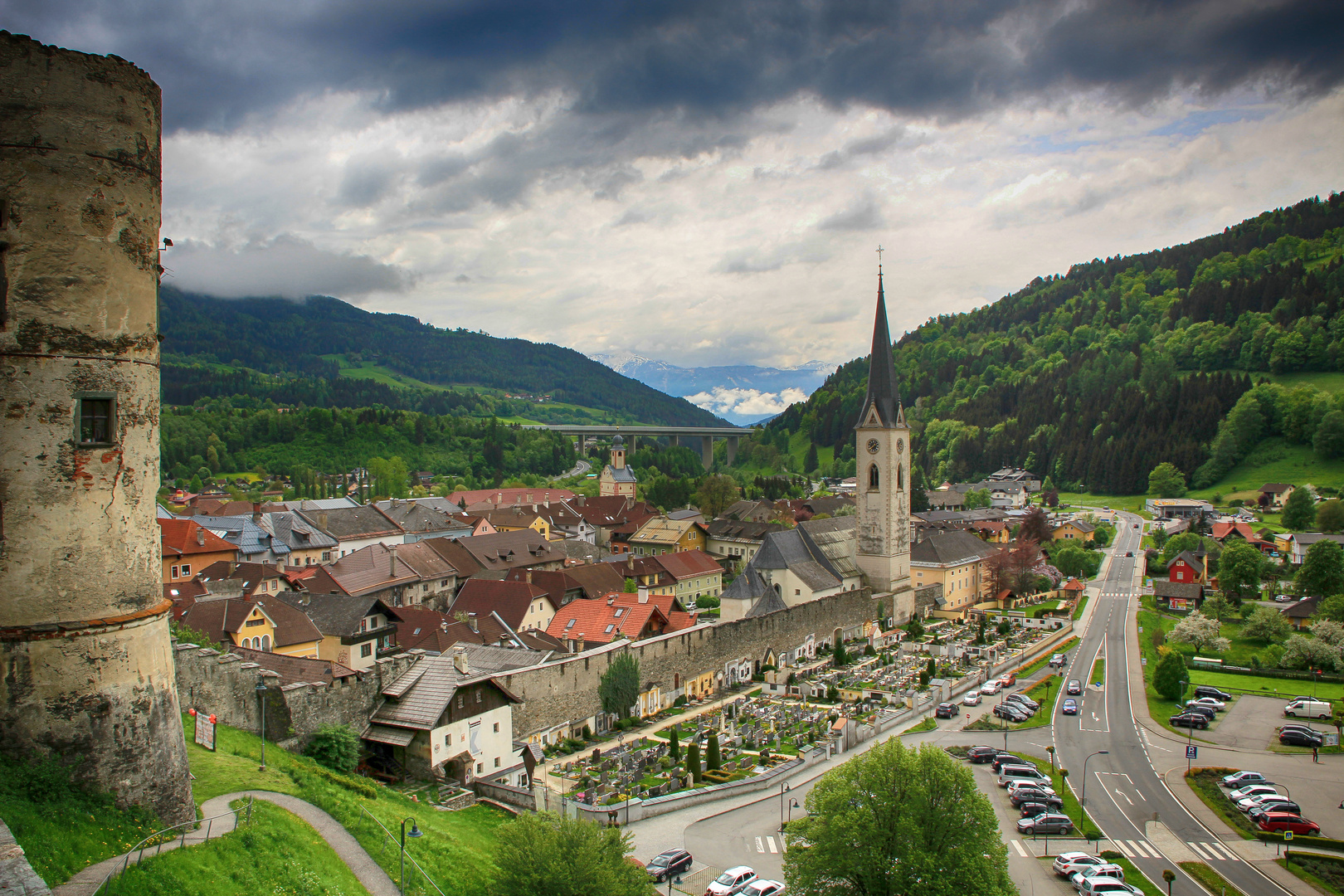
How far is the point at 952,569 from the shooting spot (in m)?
73.7

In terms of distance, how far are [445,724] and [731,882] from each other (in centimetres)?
969

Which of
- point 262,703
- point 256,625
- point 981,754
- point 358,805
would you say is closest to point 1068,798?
point 981,754

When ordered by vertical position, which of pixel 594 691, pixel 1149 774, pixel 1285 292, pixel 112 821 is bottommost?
pixel 1149 774

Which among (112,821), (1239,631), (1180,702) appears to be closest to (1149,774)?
(1180,702)

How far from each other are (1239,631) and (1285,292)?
145929mm

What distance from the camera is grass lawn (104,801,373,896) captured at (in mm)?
12227

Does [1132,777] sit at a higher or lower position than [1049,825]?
lower

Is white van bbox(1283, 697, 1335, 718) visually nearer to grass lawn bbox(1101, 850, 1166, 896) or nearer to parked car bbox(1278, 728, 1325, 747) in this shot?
parked car bbox(1278, 728, 1325, 747)

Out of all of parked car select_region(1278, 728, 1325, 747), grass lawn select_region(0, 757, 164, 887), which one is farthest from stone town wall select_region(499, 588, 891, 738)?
parked car select_region(1278, 728, 1325, 747)

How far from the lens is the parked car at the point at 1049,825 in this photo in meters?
28.7

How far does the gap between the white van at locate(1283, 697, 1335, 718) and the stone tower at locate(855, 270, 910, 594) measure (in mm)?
28235

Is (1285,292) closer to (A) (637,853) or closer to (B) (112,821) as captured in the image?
(A) (637,853)

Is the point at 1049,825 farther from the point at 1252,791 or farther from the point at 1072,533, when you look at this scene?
the point at 1072,533

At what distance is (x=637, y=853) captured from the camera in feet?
84.5
